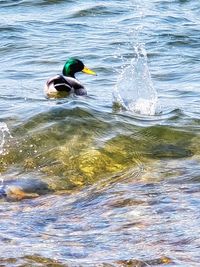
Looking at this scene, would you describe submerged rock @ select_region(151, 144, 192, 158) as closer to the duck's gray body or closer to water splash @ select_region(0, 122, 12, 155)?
water splash @ select_region(0, 122, 12, 155)

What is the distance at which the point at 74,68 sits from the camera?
14742 mm

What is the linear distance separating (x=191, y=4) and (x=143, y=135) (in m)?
12.9

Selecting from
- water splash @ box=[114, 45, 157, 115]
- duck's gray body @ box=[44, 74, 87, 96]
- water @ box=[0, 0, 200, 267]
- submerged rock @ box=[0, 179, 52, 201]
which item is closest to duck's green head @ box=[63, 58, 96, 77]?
water @ box=[0, 0, 200, 267]

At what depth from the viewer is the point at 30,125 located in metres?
10.1

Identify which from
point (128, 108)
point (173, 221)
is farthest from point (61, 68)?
point (173, 221)

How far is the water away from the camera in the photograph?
19.9 feet

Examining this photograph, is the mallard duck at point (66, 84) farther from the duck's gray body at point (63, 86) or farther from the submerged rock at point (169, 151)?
the submerged rock at point (169, 151)

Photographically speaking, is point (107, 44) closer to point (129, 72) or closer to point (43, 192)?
point (129, 72)

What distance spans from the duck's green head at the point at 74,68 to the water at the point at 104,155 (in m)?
0.36

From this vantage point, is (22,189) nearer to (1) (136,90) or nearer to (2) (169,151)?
(2) (169,151)

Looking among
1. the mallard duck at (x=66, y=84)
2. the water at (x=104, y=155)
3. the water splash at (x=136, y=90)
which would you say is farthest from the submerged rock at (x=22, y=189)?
the mallard duck at (x=66, y=84)

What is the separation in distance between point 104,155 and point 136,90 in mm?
3834

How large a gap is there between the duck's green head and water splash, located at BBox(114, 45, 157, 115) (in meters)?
0.66

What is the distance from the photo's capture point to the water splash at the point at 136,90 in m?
11.6
